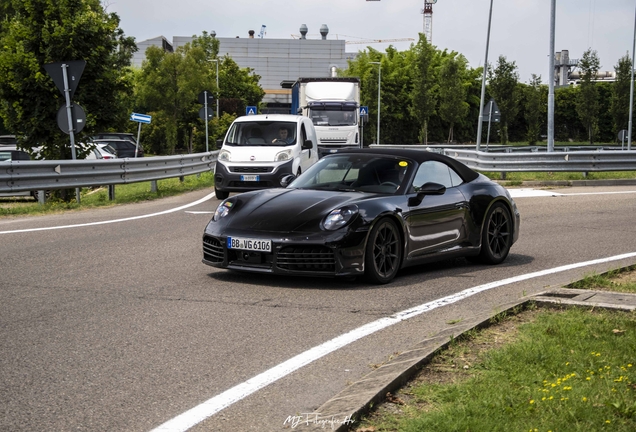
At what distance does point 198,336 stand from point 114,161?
41.4 feet

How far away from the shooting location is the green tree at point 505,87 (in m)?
63.4

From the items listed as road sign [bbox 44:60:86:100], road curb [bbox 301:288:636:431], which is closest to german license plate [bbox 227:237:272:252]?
road curb [bbox 301:288:636:431]

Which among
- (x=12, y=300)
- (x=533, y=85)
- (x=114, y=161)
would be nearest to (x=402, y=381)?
(x=12, y=300)

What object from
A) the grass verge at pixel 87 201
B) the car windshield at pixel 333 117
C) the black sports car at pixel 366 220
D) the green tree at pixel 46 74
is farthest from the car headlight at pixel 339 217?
the car windshield at pixel 333 117

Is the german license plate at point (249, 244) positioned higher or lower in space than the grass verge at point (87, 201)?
higher

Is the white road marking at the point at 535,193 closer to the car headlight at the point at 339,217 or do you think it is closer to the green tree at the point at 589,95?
the car headlight at the point at 339,217

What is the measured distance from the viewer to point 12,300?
23.6 feet

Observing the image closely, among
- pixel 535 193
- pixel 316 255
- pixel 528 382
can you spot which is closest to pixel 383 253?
pixel 316 255

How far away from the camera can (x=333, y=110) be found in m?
36.9

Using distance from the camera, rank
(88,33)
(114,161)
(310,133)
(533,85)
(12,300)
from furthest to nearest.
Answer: (533,85) < (310,133) < (88,33) < (114,161) < (12,300)

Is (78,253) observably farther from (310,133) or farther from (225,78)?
(225,78)

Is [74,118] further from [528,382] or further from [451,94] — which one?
[451,94]

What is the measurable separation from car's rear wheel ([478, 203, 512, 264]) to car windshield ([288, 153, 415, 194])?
4.05ft

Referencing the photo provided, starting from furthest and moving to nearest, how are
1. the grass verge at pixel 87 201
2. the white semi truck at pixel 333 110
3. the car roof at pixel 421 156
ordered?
1. the white semi truck at pixel 333 110
2. the grass verge at pixel 87 201
3. the car roof at pixel 421 156
